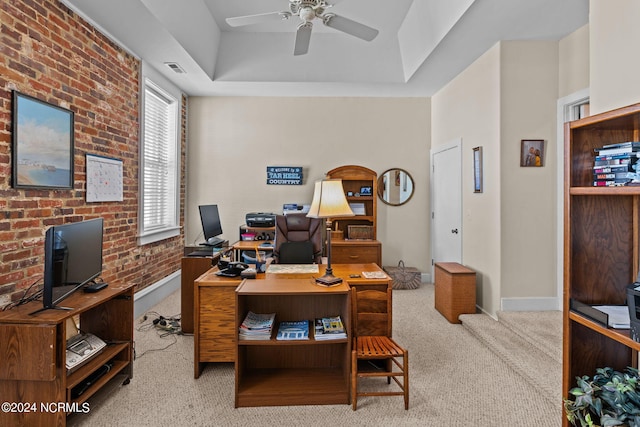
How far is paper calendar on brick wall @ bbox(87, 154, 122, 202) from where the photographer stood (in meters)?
3.21

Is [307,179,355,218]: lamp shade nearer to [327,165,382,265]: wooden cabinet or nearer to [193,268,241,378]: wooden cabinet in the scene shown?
[193,268,241,378]: wooden cabinet

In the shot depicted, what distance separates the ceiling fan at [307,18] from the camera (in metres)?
2.75

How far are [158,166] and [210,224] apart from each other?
3.78 feet

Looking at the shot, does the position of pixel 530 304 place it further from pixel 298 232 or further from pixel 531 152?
pixel 298 232

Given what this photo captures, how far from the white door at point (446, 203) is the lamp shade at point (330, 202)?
2525mm

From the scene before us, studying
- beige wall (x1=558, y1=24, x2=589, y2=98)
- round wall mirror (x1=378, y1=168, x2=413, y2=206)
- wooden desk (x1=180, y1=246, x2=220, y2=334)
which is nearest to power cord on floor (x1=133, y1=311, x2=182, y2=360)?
wooden desk (x1=180, y1=246, x2=220, y2=334)

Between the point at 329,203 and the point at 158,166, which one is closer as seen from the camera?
the point at 329,203

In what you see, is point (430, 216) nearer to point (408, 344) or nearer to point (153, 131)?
point (408, 344)

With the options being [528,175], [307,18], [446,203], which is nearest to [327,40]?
[307,18]

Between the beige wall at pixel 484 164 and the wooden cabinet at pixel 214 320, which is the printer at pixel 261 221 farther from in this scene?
the beige wall at pixel 484 164

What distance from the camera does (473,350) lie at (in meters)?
3.14

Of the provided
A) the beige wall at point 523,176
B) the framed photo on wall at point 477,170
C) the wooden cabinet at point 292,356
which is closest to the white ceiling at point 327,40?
the beige wall at point 523,176

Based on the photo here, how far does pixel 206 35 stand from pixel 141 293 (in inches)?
122

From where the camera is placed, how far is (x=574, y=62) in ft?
11.0
